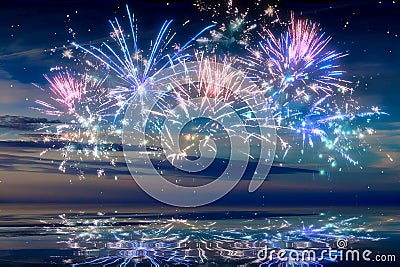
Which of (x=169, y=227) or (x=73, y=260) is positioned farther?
(x=169, y=227)

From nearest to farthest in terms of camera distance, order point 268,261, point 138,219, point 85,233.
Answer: point 268,261
point 85,233
point 138,219

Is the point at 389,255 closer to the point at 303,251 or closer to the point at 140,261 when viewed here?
the point at 303,251

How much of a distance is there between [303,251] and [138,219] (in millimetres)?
20636

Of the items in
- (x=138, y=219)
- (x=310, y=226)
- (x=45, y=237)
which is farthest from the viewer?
(x=138, y=219)

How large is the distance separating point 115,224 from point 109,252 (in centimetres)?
1570

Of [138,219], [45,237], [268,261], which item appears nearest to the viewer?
[268,261]

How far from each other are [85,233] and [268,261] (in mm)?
16222

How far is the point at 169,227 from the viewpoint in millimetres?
48625

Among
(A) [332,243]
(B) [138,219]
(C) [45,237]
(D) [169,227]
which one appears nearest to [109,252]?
(C) [45,237]

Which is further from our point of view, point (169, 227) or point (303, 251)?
point (169, 227)

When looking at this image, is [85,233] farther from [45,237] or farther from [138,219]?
[138,219]

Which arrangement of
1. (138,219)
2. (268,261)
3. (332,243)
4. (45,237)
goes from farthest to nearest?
(138,219)
(45,237)
(332,243)
(268,261)

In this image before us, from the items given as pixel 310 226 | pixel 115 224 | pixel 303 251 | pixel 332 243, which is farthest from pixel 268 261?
pixel 115 224

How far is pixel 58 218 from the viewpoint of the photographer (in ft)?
176
